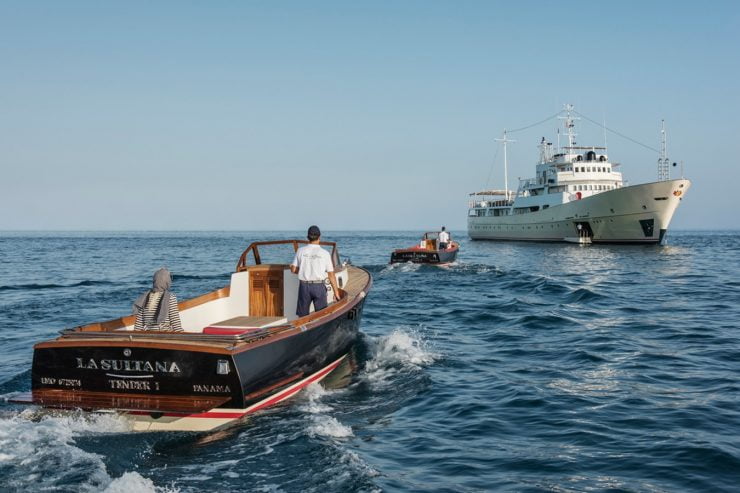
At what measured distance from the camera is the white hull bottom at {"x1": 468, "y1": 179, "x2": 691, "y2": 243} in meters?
51.3

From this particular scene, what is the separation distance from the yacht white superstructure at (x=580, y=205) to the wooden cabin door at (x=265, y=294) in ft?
155

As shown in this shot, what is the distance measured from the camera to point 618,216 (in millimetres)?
54656

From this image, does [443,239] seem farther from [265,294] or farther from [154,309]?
[154,309]

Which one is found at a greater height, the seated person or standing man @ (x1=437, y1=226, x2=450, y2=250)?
standing man @ (x1=437, y1=226, x2=450, y2=250)

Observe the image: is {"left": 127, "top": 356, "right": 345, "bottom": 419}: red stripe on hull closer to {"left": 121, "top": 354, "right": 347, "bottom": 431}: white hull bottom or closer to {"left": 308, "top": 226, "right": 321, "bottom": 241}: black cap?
{"left": 121, "top": 354, "right": 347, "bottom": 431}: white hull bottom

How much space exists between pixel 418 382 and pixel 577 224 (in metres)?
53.1

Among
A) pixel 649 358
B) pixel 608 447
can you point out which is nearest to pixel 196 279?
pixel 649 358

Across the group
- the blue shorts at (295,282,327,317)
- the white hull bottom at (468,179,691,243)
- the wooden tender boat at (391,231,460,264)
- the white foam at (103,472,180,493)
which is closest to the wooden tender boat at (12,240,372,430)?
the white foam at (103,472,180,493)

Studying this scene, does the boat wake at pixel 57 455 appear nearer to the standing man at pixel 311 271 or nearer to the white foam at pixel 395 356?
the standing man at pixel 311 271

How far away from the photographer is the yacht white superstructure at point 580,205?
172 ft

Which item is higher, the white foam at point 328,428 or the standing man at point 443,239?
the standing man at point 443,239

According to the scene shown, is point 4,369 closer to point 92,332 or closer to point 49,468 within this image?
point 92,332

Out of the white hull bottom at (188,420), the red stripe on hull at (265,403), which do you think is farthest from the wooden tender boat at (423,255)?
the white hull bottom at (188,420)

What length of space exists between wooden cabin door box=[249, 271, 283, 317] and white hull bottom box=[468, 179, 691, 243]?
47.3 metres
